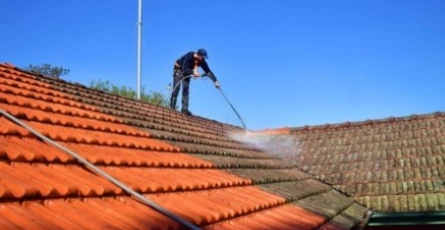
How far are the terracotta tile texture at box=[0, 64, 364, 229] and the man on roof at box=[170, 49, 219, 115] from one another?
3691 millimetres

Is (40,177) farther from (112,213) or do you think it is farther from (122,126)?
(122,126)

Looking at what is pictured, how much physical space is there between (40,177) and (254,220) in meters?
1.78

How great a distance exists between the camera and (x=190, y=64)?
35.6 feet

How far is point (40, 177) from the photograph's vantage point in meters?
2.59

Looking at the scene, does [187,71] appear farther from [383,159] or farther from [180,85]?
[383,159]

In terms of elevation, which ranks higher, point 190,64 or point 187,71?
point 190,64

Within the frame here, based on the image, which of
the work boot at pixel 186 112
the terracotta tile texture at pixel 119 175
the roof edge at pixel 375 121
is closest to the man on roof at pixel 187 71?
the work boot at pixel 186 112

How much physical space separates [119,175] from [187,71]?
756 cm

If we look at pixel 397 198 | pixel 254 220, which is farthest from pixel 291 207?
pixel 397 198

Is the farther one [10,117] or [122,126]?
[122,126]

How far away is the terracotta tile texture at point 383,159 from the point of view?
25.6ft

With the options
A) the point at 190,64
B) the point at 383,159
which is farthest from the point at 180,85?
the point at 383,159

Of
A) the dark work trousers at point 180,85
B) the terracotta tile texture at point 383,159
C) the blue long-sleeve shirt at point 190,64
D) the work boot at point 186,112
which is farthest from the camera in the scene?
the blue long-sleeve shirt at point 190,64

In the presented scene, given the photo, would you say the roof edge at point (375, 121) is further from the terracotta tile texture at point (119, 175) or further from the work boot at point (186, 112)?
the terracotta tile texture at point (119, 175)
